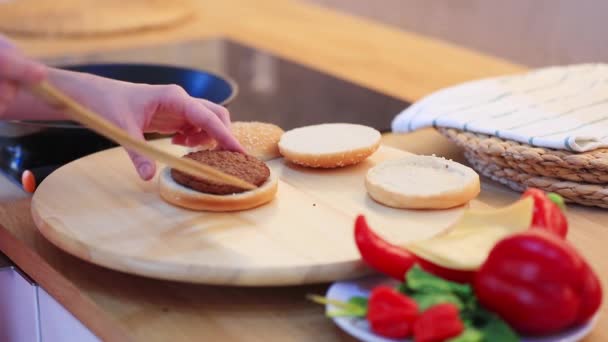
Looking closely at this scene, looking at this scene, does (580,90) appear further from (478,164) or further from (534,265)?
(534,265)

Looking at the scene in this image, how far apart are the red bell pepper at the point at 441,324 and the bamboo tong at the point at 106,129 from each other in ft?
0.87

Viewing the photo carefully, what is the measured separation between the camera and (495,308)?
0.72m

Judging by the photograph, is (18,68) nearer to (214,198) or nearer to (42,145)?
(214,198)

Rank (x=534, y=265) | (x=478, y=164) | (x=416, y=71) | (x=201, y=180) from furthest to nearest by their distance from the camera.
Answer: (x=416, y=71) → (x=478, y=164) → (x=201, y=180) → (x=534, y=265)

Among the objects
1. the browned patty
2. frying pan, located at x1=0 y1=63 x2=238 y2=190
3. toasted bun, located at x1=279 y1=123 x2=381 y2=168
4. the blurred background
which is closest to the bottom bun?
the browned patty

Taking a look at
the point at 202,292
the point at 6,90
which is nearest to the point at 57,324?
the point at 202,292

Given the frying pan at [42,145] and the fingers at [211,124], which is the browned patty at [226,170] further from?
the frying pan at [42,145]

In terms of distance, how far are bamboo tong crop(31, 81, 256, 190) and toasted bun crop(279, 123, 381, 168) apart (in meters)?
0.20

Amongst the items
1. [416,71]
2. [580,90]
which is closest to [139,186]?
[580,90]

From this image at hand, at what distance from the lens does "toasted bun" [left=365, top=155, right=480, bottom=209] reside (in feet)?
3.07

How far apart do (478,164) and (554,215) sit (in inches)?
14.6

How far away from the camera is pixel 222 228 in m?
0.90

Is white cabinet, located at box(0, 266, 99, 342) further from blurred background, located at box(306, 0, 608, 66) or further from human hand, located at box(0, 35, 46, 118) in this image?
blurred background, located at box(306, 0, 608, 66)

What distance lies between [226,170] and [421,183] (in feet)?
0.69
